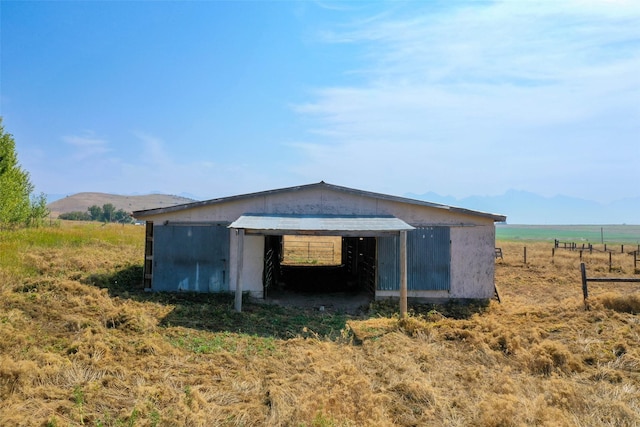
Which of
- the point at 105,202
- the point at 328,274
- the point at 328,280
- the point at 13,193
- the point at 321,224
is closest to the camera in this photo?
the point at 321,224

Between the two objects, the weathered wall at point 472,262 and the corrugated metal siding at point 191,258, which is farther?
the weathered wall at point 472,262

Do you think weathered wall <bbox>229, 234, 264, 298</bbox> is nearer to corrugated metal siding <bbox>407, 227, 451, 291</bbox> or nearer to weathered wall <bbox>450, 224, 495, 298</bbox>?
corrugated metal siding <bbox>407, 227, 451, 291</bbox>

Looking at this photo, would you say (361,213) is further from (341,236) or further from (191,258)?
(191,258)

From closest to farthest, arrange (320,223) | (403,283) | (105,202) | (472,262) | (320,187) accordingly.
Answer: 1. (403,283)
2. (320,223)
3. (472,262)
4. (320,187)
5. (105,202)

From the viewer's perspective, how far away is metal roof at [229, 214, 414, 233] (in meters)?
10.8

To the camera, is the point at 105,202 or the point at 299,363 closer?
the point at 299,363

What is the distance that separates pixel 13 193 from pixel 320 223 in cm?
2333

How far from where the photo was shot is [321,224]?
448 inches

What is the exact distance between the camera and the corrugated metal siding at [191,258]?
1268 cm

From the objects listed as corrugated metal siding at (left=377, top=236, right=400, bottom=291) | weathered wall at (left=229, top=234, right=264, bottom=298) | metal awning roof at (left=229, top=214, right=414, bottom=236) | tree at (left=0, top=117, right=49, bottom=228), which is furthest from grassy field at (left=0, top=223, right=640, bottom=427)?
tree at (left=0, top=117, right=49, bottom=228)

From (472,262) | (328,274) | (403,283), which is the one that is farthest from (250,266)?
(328,274)

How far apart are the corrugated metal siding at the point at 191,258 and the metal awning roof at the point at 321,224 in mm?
1375

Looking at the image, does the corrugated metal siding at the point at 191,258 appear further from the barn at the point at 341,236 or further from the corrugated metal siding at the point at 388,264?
the corrugated metal siding at the point at 388,264

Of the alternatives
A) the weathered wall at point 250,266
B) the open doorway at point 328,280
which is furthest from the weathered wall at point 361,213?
the open doorway at point 328,280
